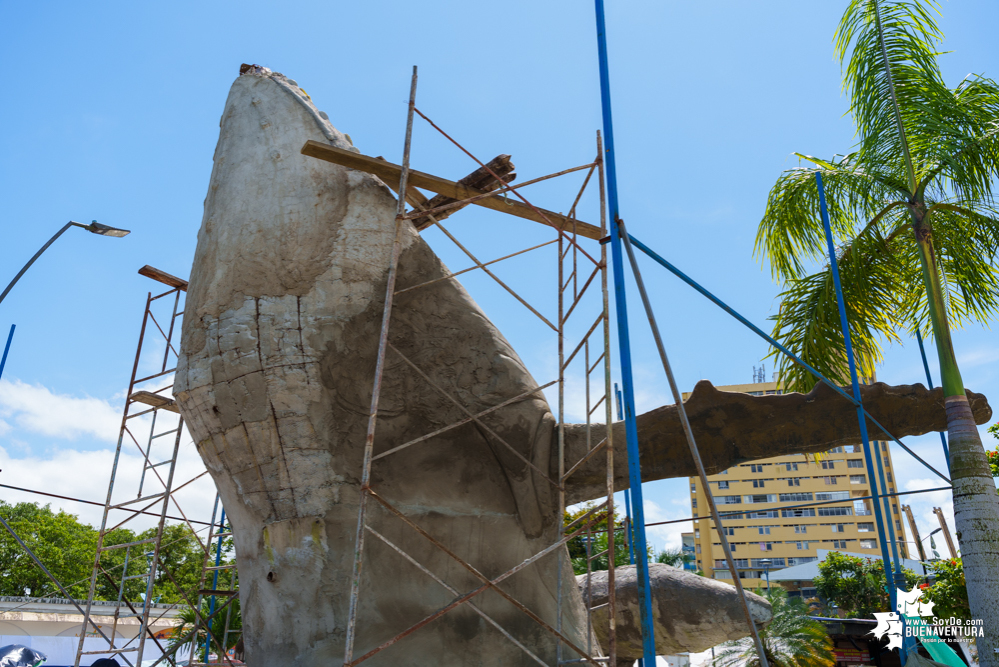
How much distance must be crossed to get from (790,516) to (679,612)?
173ft

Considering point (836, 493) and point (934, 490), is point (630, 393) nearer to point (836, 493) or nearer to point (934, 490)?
point (934, 490)

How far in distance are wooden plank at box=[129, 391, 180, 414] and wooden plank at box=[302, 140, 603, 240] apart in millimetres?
6118

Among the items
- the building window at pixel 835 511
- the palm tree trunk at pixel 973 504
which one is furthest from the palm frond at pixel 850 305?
the building window at pixel 835 511

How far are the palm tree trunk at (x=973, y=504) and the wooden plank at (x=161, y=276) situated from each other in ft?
31.2

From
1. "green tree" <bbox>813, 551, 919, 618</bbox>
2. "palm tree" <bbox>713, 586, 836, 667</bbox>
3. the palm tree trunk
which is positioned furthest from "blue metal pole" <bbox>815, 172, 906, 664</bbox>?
"green tree" <bbox>813, 551, 919, 618</bbox>

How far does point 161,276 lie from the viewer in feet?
35.0

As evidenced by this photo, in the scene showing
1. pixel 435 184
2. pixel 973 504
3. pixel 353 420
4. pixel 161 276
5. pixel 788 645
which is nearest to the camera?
pixel 973 504

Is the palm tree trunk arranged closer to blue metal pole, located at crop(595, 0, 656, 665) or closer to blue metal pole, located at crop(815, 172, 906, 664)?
blue metal pole, located at crop(815, 172, 906, 664)

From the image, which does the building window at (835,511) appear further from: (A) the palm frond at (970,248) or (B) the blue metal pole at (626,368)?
(B) the blue metal pole at (626,368)

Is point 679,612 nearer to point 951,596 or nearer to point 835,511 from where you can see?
point 951,596

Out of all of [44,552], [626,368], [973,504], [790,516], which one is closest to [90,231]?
[626,368]

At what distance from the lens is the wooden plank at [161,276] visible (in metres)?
10.6

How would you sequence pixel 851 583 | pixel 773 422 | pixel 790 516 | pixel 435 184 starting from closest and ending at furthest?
pixel 773 422, pixel 435 184, pixel 851 583, pixel 790 516

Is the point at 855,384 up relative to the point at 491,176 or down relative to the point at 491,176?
down
